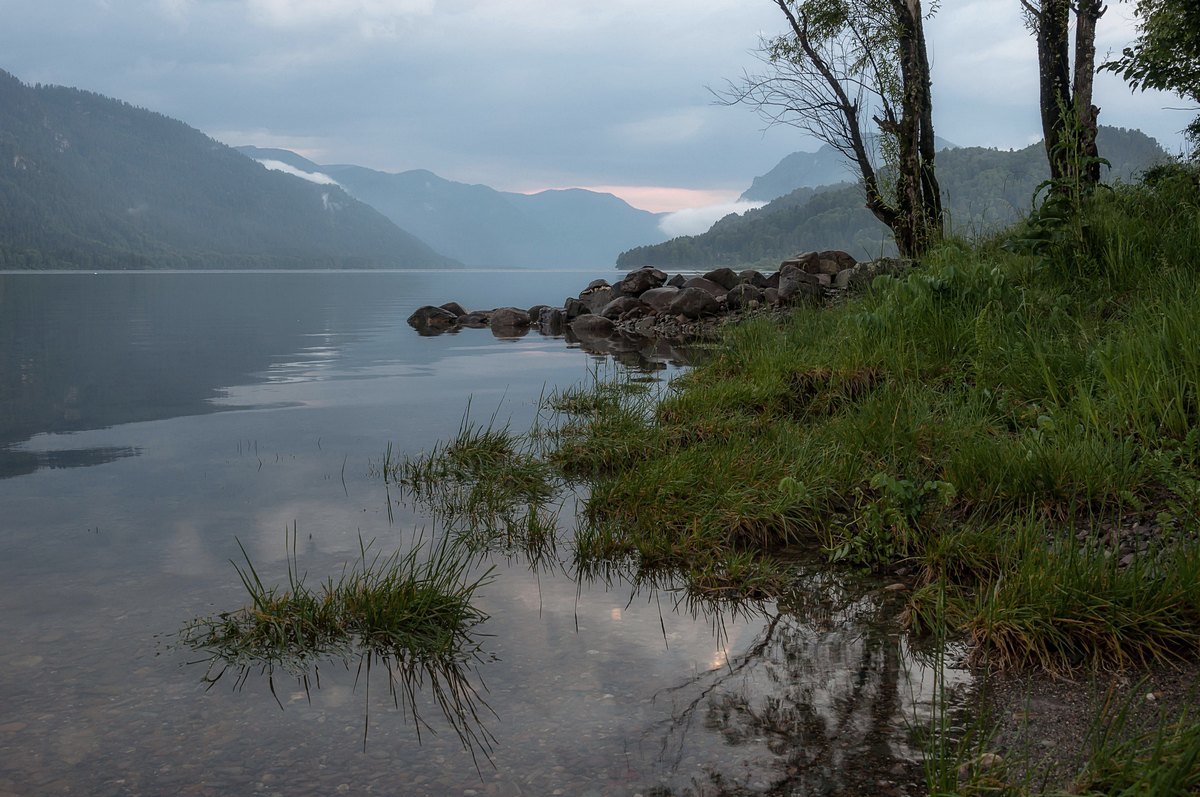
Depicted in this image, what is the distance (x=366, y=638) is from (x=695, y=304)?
1927cm

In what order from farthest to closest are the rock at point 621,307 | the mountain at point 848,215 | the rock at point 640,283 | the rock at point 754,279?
the mountain at point 848,215 < the rock at point 640,283 < the rock at point 621,307 < the rock at point 754,279

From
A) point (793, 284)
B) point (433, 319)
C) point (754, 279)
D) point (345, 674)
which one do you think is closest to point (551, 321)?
point (433, 319)

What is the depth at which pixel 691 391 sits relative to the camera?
352 inches

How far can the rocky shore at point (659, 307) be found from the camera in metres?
20.5

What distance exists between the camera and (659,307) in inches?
945

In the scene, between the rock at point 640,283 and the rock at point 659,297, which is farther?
the rock at point 640,283

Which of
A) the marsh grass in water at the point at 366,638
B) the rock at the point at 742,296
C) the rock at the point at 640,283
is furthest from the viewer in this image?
the rock at the point at 640,283

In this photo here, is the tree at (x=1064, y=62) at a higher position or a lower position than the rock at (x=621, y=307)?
higher

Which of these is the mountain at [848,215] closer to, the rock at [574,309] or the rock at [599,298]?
the rock at [599,298]

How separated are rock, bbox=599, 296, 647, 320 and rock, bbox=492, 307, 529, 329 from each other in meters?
2.71

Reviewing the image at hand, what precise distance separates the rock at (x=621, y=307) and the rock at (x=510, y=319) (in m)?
2.71

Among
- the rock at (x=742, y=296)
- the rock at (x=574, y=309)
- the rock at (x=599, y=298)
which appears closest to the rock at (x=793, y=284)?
the rock at (x=742, y=296)

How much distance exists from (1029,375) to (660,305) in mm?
17557

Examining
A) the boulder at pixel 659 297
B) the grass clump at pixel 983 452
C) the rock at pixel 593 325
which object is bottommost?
the grass clump at pixel 983 452
